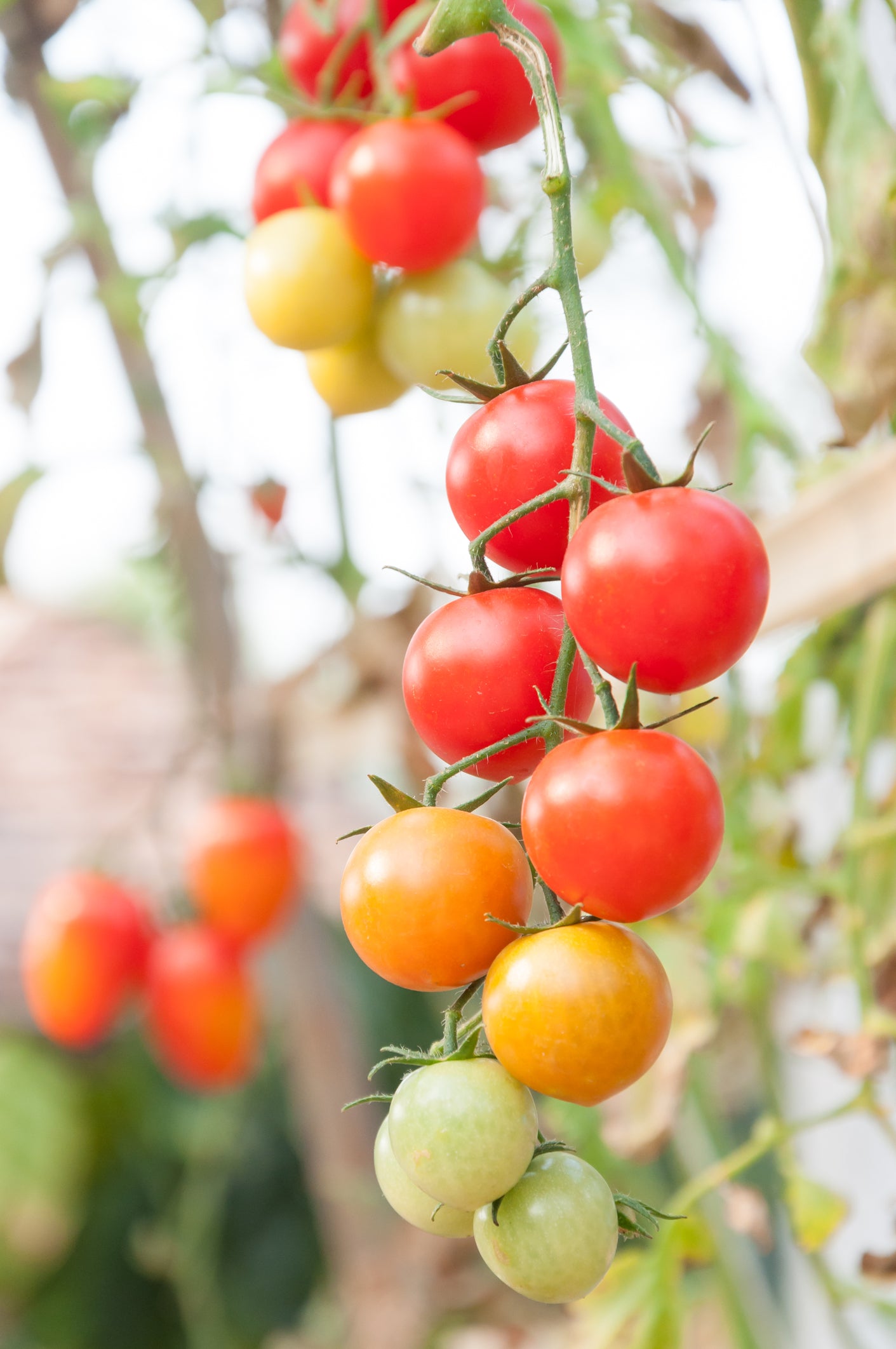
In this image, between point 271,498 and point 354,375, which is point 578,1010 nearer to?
point 354,375

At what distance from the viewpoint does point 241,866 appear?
97 centimetres

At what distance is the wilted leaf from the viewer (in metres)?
0.54

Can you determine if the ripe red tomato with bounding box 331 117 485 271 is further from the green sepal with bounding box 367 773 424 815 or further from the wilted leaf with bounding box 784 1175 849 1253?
the wilted leaf with bounding box 784 1175 849 1253

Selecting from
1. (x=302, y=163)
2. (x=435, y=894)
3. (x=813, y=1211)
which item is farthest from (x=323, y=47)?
(x=813, y=1211)

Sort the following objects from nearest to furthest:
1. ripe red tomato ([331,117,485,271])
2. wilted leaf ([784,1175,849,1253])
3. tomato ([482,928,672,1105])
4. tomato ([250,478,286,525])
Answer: tomato ([482,928,672,1105])
ripe red tomato ([331,117,485,271])
wilted leaf ([784,1175,849,1253])
tomato ([250,478,286,525])

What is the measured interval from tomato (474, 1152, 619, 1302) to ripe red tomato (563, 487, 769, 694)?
112mm

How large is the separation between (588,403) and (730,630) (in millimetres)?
57

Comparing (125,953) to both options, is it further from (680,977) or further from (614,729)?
(614,729)

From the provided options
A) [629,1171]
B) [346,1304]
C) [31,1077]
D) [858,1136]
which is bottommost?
[31,1077]

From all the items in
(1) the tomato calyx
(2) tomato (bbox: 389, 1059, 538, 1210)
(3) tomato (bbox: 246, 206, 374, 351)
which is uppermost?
(1) the tomato calyx

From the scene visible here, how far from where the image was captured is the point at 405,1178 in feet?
0.85

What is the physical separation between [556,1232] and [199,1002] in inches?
30.6

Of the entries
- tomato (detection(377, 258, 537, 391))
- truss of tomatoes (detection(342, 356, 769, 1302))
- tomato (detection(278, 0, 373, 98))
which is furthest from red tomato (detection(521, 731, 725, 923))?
tomato (detection(278, 0, 373, 98))

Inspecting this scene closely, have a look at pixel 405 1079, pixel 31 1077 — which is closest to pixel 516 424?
pixel 405 1079
